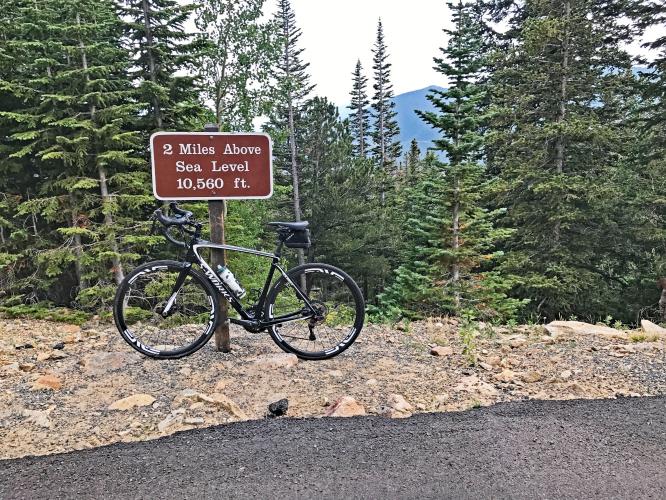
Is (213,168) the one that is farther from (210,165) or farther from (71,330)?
(71,330)

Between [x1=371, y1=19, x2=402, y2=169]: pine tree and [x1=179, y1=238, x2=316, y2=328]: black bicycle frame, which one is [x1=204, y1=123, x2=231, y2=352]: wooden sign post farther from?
[x1=371, y1=19, x2=402, y2=169]: pine tree

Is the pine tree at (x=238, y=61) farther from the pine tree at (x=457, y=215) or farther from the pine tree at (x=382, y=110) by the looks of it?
the pine tree at (x=382, y=110)

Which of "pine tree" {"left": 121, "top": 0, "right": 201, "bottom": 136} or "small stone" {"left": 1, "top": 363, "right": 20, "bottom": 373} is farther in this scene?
"pine tree" {"left": 121, "top": 0, "right": 201, "bottom": 136}

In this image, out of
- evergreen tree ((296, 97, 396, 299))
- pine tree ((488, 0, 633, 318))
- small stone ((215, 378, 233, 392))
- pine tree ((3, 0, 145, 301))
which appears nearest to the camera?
small stone ((215, 378, 233, 392))

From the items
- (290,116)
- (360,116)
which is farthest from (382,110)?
(290,116)

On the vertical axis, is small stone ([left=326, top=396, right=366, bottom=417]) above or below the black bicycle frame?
below

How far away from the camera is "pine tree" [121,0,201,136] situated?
38.5ft

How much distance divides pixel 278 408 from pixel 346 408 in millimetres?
483

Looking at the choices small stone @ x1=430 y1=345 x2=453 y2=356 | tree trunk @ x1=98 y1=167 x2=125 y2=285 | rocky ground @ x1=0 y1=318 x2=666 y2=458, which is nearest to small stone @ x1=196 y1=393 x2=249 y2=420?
rocky ground @ x1=0 y1=318 x2=666 y2=458

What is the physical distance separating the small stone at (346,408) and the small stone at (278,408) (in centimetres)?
31

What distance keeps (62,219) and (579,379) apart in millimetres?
11208

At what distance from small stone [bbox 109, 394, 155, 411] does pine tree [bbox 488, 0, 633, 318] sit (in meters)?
12.6

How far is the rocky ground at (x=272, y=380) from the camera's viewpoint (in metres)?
2.98

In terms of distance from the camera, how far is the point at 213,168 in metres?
3.91
